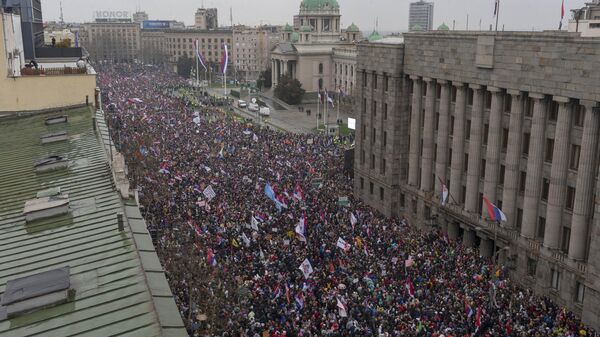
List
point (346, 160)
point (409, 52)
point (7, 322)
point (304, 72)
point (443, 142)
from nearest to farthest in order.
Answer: point (7, 322) < point (443, 142) < point (409, 52) < point (346, 160) < point (304, 72)

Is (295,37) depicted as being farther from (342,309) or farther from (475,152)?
(342,309)

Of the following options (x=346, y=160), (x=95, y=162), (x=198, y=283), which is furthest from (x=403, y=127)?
(x=95, y=162)

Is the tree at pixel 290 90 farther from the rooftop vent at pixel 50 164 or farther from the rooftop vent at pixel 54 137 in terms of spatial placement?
the rooftop vent at pixel 50 164

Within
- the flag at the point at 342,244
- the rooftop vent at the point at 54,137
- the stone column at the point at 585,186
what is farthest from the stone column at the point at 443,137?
the rooftop vent at the point at 54,137

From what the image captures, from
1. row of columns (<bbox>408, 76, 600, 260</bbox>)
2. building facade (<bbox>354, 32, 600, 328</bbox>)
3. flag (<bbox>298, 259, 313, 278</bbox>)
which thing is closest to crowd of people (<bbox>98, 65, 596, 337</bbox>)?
flag (<bbox>298, 259, 313, 278</bbox>)

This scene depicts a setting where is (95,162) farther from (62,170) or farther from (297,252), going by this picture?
(297,252)
